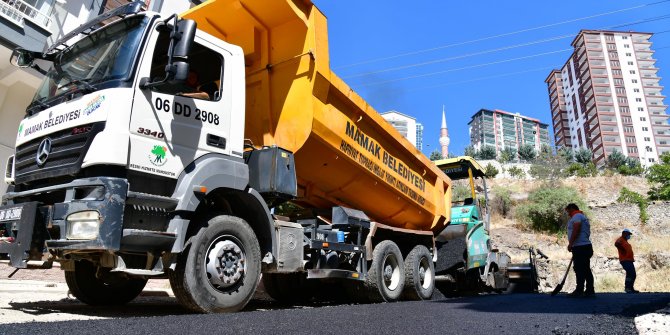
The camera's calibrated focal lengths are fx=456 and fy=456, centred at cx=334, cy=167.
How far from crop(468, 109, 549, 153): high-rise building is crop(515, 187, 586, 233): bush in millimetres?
95002

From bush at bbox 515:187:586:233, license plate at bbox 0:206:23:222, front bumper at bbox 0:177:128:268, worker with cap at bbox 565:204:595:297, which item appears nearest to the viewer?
front bumper at bbox 0:177:128:268

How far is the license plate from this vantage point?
143 inches

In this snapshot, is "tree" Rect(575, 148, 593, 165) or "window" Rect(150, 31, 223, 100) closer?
"window" Rect(150, 31, 223, 100)

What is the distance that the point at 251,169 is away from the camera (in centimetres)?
478

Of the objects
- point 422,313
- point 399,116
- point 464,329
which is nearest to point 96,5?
point 422,313

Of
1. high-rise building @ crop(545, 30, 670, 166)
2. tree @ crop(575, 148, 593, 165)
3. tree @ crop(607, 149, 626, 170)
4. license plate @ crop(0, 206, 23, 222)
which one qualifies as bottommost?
license plate @ crop(0, 206, 23, 222)

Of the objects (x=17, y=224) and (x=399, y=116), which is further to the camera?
(x=399, y=116)

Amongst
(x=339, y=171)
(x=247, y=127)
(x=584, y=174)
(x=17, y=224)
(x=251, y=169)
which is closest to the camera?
(x=17, y=224)

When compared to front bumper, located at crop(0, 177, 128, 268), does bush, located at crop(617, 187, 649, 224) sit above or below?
above

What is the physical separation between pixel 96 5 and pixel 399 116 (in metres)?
87.5

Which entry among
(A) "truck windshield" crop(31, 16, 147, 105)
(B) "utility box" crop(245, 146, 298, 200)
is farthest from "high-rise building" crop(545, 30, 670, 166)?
(A) "truck windshield" crop(31, 16, 147, 105)

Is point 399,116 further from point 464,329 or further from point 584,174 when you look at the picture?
point 464,329

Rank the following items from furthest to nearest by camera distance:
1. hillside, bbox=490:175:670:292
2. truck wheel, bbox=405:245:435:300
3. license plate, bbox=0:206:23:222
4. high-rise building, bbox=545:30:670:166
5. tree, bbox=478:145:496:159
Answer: high-rise building, bbox=545:30:670:166
tree, bbox=478:145:496:159
hillside, bbox=490:175:670:292
truck wheel, bbox=405:245:435:300
license plate, bbox=0:206:23:222

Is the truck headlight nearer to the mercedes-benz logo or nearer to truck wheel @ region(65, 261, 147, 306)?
the mercedes-benz logo
